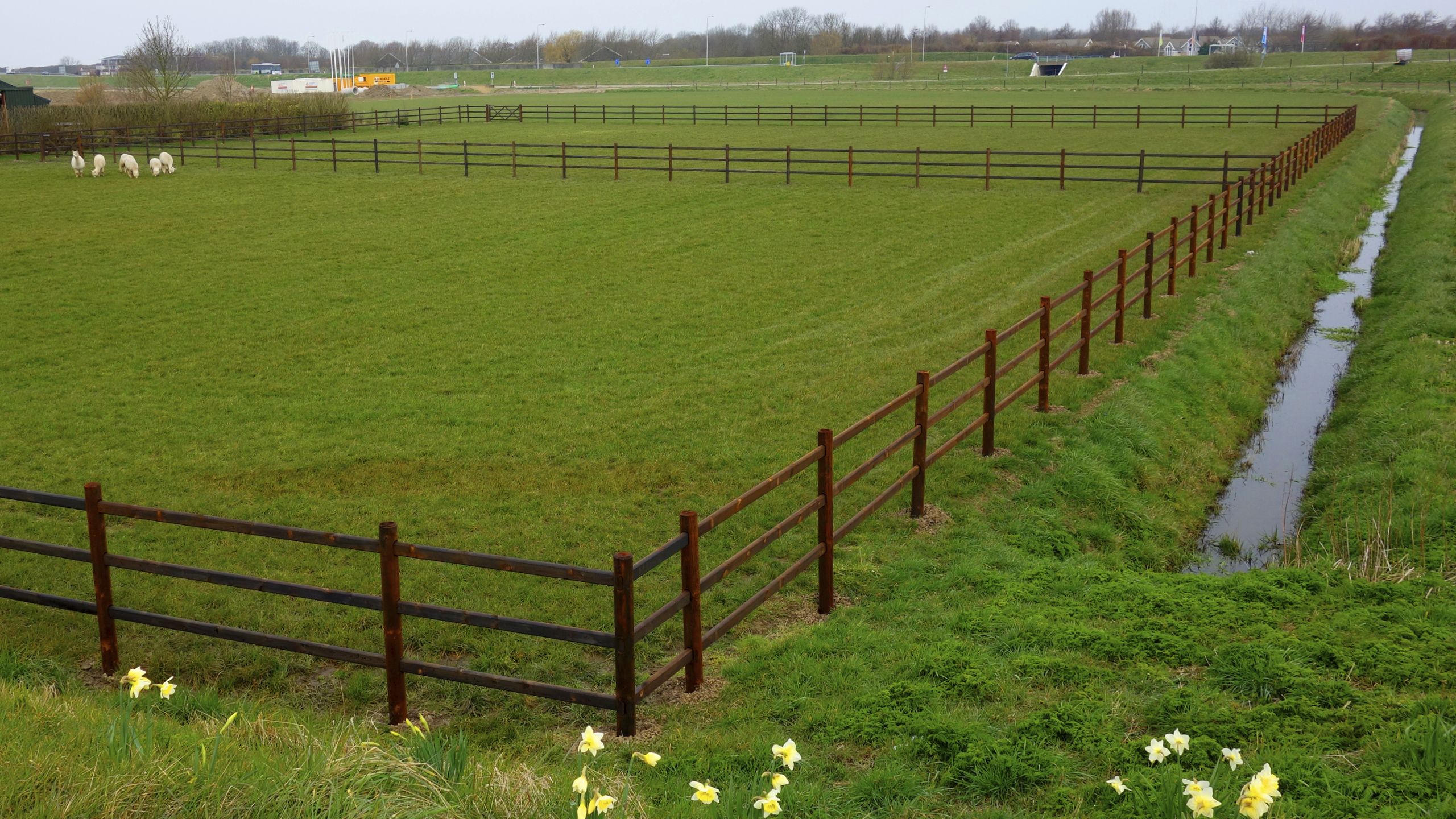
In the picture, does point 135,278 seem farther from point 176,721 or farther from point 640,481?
point 176,721

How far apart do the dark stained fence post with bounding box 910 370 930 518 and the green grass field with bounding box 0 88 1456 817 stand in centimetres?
18

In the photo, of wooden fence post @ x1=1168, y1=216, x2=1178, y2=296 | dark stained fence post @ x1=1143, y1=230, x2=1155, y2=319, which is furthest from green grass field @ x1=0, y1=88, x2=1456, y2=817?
wooden fence post @ x1=1168, y1=216, x2=1178, y2=296

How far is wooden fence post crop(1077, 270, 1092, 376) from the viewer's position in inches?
469

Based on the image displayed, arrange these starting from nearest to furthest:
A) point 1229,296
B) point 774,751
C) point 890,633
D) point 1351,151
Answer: point 774,751, point 890,633, point 1229,296, point 1351,151

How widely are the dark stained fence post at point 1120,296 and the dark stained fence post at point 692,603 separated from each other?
858cm

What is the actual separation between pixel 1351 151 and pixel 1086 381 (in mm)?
26879

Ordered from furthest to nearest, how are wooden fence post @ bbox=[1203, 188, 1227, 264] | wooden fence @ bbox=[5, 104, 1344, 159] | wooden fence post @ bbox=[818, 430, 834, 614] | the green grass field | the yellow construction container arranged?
the yellow construction container < wooden fence @ bbox=[5, 104, 1344, 159] < wooden fence post @ bbox=[1203, 188, 1227, 264] < wooden fence post @ bbox=[818, 430, 834, 614] < the green grass field

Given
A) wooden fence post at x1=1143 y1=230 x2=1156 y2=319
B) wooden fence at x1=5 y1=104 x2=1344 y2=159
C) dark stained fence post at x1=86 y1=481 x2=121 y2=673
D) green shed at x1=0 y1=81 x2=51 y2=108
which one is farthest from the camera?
green shed at x1=0 y1=81 x2=51 y2=108

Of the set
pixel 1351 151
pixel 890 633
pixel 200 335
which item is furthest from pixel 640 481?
pixel 1351 151

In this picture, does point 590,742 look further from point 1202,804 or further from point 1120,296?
point 1120,296

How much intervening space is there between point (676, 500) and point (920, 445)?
5.86ft

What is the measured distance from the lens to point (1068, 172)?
3109cm

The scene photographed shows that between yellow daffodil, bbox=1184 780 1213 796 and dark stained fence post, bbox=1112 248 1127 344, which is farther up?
dark stained fence post, bbox=1112 248 1127 344

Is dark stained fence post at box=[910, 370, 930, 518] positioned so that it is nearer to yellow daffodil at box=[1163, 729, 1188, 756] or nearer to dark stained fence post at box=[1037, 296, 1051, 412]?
dark stained fence post at box=[1037, 296, 1051, 412]
